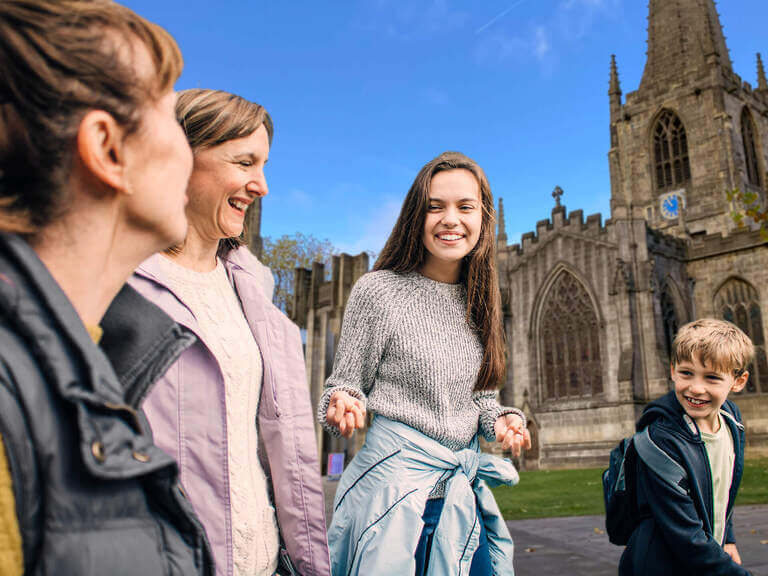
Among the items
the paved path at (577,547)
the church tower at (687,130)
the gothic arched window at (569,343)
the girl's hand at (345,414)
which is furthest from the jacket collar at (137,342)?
the church tower at (687,130)

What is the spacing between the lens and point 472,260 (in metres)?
2.32

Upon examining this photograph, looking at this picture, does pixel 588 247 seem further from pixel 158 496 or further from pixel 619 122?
pixel 158 496

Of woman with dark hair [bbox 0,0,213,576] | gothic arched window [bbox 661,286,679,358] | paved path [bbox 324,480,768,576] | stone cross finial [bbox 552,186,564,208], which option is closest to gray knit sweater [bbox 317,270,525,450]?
woman with dark hair [bbox 0,0,213,576]

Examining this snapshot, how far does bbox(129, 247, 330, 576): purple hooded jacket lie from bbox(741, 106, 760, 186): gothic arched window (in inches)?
1573

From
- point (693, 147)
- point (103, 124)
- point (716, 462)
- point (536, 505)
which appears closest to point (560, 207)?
point (693, 147)

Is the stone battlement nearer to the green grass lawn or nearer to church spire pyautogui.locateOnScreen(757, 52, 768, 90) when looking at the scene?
the green grass lawn

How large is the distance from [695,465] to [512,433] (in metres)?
0.89

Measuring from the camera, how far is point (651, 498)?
2.45m

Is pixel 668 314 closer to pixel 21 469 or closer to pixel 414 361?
pixel 414 361

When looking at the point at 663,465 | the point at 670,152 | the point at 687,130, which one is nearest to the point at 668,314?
the point at 670,152

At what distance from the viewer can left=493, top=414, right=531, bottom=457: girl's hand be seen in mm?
2029

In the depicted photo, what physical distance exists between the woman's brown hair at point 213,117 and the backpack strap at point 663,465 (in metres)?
1.87

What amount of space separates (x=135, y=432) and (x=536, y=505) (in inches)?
409

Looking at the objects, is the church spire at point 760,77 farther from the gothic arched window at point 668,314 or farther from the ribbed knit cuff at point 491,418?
the ribbed knit cuff at point 491,418
